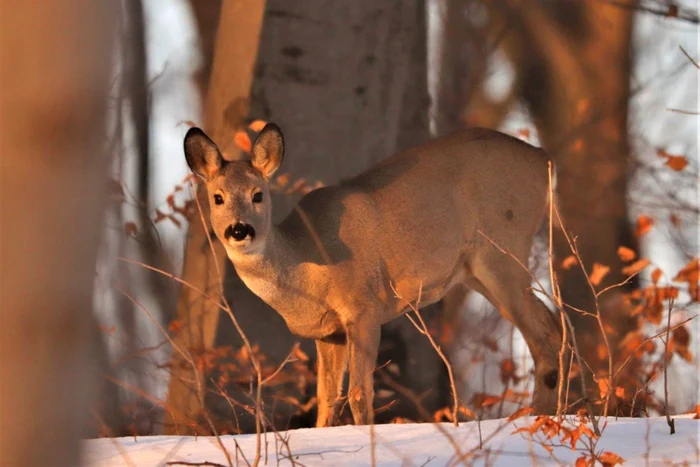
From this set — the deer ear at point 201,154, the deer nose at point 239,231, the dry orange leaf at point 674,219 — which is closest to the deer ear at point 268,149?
the deer ear at point 201,154

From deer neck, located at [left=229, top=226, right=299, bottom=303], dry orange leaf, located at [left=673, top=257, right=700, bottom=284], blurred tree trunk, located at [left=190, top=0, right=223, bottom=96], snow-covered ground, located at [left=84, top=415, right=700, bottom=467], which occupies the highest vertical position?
blurred tree trunk, located at [left=190, top=0, right=223, bottom=96]

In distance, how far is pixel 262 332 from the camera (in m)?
10.4

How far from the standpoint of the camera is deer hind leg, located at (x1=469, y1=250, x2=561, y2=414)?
8.38 meters

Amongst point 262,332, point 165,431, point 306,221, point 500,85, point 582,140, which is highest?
point 500,85

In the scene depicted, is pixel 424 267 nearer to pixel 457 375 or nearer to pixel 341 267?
pixel 341 267

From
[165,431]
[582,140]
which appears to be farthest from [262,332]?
[582,140]

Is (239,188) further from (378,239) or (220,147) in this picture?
(220,147)

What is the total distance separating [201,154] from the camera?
7473mm

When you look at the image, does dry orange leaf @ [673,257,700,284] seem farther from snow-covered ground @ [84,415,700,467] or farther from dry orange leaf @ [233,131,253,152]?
snow-covered ground @ [84,415,700,467]

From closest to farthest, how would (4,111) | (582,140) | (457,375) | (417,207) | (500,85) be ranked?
(4,111) → (417,207) → (457,375) → (582,140) → (500,85)

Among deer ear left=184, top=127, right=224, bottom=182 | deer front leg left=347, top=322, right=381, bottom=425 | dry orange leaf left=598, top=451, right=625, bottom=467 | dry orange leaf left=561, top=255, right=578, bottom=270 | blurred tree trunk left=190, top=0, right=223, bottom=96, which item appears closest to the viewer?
dry orange leaf left=598, top=451, right=625, bottom=467

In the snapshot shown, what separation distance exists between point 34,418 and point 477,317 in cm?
1146

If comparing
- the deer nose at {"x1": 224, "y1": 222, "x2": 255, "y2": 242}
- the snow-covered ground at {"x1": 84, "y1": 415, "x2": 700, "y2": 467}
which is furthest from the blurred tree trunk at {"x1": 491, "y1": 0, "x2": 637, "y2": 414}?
the snow-covered ground at {"x1": 84, "y1": 415, "x2": 700, "y2": 467}

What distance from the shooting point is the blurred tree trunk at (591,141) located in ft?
43.9
